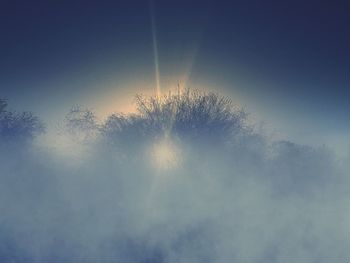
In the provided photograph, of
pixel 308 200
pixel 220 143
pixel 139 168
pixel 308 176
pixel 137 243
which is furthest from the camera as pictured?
pixel 220 143

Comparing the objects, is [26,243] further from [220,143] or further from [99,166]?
[220,143]

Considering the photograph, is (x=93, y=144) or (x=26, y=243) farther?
(x=93, y=144)

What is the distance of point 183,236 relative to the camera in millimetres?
9945

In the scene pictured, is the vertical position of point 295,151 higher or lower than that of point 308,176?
higher

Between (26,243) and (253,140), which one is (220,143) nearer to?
(253,140)

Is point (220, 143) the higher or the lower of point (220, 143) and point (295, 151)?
the lower

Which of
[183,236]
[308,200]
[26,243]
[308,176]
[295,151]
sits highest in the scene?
[295,151]

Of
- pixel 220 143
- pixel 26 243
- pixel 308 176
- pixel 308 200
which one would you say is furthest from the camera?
pixel 220 143

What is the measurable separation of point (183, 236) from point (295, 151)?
11858mm

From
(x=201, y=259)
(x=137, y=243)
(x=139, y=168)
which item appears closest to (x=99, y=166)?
(x=139, y=168)

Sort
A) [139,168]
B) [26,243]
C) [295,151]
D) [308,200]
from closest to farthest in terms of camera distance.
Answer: [26,243], [308,200], [139,168], [295,151]

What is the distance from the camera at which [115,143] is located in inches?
711

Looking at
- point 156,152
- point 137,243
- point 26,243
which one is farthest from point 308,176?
point 26,243

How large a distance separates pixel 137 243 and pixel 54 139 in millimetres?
12599
